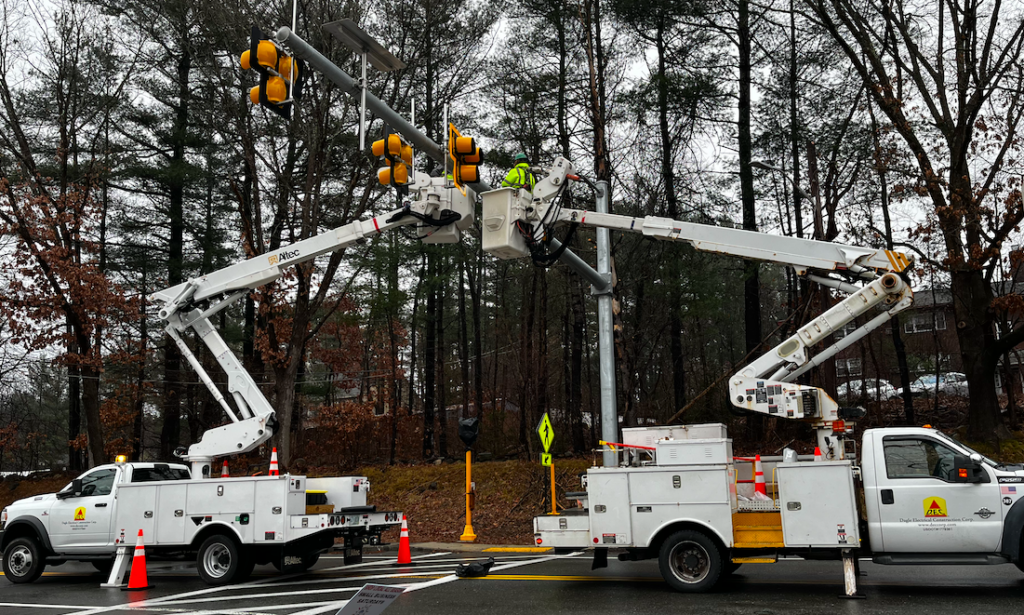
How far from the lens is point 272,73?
9172 millimetres

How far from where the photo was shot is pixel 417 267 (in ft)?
102

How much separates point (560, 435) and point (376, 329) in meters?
12.4

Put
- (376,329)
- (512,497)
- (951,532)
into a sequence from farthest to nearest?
(376,329)
(512,497)
(951,532)

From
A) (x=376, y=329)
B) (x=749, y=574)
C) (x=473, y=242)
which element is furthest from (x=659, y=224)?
(x=376, y=329)

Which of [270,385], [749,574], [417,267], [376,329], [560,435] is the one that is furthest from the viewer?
[376,329]

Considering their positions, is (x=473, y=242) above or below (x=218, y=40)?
below

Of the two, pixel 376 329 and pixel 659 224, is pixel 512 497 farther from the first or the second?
pixel 376 329

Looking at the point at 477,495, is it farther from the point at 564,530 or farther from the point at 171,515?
the point at 564,530

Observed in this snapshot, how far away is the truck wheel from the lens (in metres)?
12.7

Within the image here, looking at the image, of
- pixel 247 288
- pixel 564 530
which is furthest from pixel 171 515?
pixel 564 530

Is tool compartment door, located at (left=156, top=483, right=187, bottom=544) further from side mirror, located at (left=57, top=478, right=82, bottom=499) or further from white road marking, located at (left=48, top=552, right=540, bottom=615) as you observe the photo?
side mirror, located at (left=57, top=478, right=82, bottom=499)

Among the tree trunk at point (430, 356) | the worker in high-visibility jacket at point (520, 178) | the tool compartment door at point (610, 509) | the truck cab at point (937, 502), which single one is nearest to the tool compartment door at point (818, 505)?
the truck cab at point (937, 502)

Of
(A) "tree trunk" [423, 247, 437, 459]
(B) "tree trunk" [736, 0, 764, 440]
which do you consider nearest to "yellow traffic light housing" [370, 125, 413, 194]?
(B) "tree trunk" [736, 0, 764, 440]

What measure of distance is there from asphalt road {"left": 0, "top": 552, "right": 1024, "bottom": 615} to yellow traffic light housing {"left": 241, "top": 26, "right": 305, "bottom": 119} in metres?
5.89
